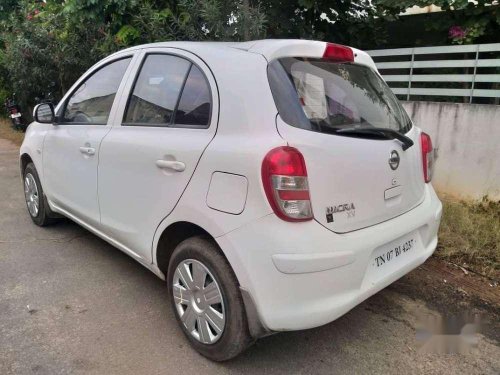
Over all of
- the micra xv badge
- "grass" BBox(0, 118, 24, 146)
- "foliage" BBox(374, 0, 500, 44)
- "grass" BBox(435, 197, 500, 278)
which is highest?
"foliage" BBox(374, 0, 500, 44)

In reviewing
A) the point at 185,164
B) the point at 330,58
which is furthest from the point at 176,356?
the point at 330,58

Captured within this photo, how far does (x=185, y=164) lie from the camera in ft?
8.06

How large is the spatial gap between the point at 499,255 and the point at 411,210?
A: 4.87ft

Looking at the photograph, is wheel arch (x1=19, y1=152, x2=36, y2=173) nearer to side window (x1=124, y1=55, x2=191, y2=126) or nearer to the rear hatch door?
side window (x1=124, y1=55, x2=191, y2=126)

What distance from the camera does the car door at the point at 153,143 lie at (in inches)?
98.1

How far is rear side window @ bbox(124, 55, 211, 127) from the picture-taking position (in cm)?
254

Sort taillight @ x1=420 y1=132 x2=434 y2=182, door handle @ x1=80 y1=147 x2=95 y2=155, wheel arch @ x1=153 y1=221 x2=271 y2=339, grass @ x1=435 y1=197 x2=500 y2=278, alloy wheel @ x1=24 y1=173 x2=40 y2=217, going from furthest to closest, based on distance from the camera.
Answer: alloy wheel @ x1=24 y1=173 x2=40 y2=217 → grass @ x1=435 y1=197 x2=500 y2=278 → door handle @ x1=80 y1=147 x2=95 y2=155 → taillight @ x1=420 y1=132 x2=434 y2=182 → wheel arch @ x1=153 y1=221 x2=271 y2=339

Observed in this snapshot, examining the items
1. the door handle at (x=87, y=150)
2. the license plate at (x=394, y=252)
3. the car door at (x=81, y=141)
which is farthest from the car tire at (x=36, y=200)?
the license plate at (x=394, y=252)

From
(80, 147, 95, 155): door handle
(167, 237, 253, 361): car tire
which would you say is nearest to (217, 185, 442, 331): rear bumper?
(167, 237, 253, 361): car tire

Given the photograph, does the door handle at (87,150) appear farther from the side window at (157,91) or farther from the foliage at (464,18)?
the foliage at (464,18)

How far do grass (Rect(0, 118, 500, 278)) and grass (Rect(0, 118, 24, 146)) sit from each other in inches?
370

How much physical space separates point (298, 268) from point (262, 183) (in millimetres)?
422

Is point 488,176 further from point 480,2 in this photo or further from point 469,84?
point 480,2

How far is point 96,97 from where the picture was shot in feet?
11.5
